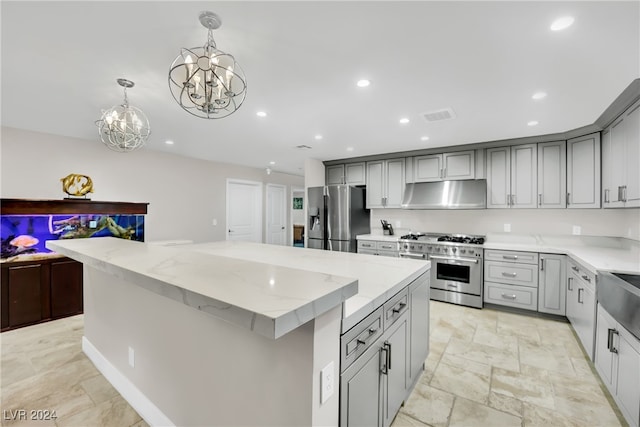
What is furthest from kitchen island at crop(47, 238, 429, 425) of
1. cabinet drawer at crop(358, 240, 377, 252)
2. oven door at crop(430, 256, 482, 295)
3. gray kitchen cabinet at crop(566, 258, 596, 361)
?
cabinet drawer at crop(358, 240, 377, 252)

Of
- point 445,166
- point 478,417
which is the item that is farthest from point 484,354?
point 445,166

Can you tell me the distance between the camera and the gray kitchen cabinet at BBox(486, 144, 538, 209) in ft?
12.5

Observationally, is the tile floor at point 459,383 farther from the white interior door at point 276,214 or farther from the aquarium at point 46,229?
the white interior door at point 276,214

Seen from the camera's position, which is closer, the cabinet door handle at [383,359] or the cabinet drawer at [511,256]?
the cabinet door handle at [383,359]

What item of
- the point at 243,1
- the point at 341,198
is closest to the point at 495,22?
the point at 243,1

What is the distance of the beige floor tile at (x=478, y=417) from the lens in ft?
5.75

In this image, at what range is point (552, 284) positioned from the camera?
3.36 meters

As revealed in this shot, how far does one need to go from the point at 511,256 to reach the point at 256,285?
380 centimetres

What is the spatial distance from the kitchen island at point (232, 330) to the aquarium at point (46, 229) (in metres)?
1.98

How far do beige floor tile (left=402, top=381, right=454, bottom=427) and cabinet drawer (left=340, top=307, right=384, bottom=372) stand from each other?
0.86 m

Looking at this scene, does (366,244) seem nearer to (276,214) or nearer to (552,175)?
(552,175)

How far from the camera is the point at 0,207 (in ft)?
9.98

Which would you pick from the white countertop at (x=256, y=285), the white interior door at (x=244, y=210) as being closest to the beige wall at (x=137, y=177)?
the white interior door at (x=244, y=210)

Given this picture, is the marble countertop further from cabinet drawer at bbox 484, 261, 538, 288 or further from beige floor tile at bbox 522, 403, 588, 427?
cabinet drawer at bbox 484, 261, 538, 288
